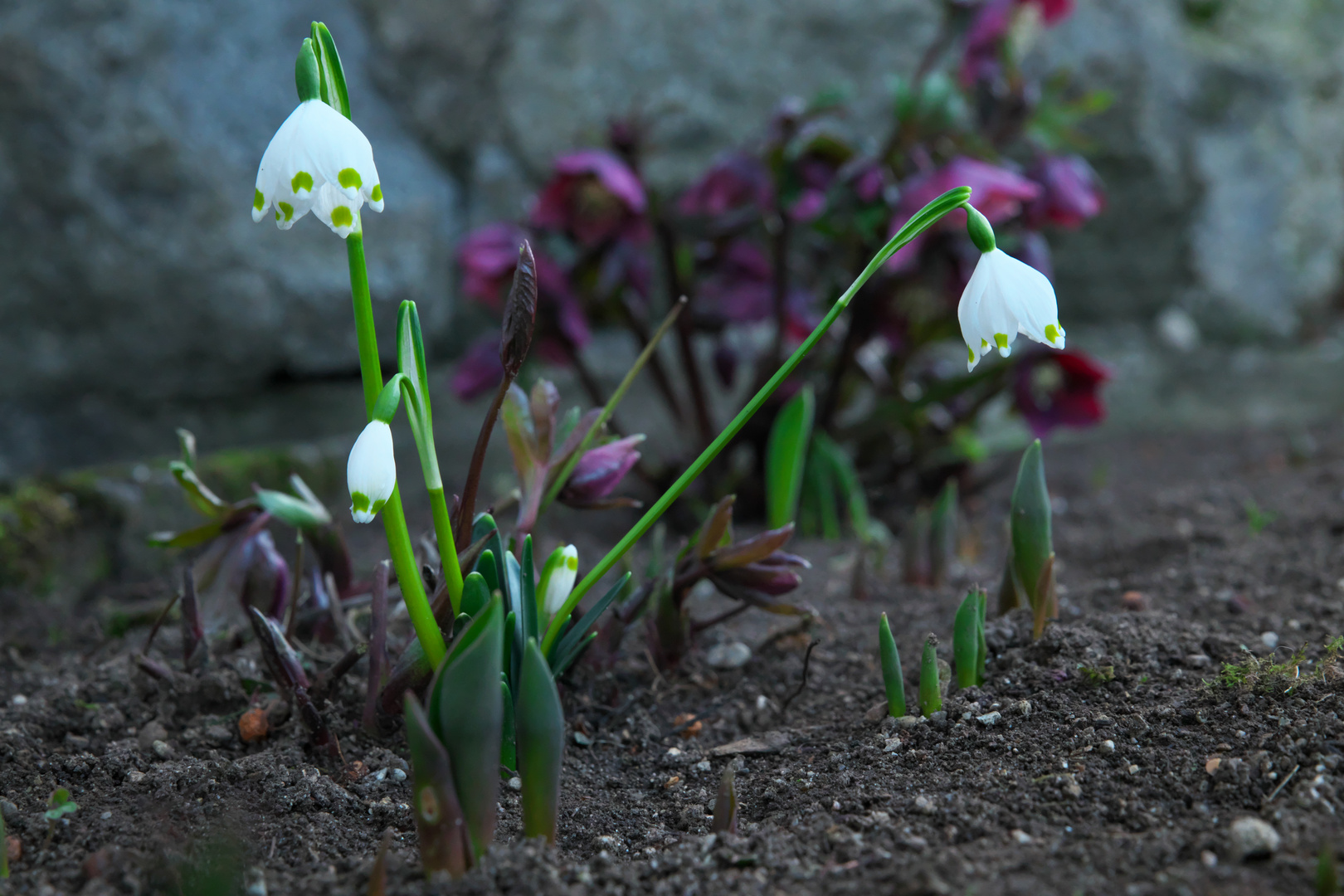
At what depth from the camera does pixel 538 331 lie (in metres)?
1.62

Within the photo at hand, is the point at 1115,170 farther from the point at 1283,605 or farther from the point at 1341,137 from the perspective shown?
the point at 1283,605

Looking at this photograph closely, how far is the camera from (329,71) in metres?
0.68

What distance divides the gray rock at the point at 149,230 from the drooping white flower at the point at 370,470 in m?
1.47

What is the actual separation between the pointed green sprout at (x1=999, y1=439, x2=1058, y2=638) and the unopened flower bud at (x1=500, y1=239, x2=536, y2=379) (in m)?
0.49

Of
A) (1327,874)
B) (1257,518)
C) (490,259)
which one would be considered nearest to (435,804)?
(1327,874)

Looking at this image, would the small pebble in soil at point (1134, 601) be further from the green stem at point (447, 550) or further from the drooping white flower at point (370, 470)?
the drooping white flower at point (370, 470)

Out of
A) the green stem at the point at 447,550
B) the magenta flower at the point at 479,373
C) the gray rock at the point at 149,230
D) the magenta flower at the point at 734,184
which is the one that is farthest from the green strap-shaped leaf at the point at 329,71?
the gray rock at the point at 149,230

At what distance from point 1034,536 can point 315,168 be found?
73 cm

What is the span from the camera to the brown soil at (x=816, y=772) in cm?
66

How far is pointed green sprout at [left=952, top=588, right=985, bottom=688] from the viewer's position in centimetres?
89

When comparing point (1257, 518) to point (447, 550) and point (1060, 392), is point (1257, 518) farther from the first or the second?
point (447, 550)

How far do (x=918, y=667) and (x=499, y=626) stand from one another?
1.85ft

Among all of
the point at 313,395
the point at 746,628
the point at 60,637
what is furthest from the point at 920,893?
the point at 313,395

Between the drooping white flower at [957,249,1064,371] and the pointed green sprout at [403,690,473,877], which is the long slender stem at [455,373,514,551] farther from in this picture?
the drooping white flower at [957,249,1064,371]
